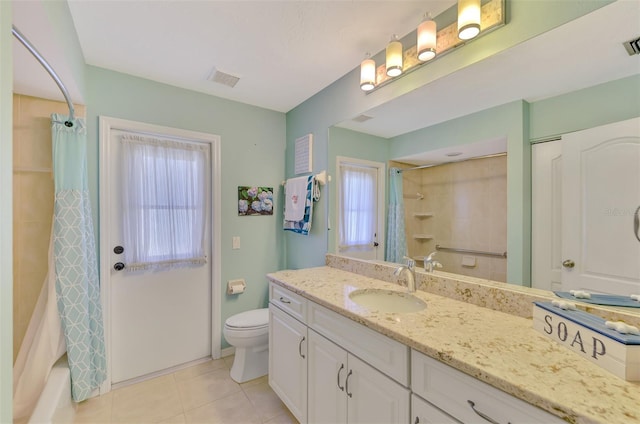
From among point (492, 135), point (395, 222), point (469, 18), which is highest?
point (469, 18)

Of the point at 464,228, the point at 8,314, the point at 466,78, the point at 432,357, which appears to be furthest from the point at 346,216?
the point at 8,314

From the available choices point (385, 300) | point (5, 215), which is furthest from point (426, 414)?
point (5, 215)

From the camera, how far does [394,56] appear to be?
1548mm

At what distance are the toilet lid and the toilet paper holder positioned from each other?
25 centimetres

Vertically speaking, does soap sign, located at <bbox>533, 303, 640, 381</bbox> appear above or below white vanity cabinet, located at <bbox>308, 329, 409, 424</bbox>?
above

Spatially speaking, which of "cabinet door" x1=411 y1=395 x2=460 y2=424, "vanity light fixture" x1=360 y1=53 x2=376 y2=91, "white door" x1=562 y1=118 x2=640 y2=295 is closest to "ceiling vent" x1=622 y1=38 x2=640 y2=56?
"white door" x1=562 y1=118 x2=640 y2=295

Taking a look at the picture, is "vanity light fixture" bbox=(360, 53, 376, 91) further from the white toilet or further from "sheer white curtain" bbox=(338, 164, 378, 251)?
the white toilet

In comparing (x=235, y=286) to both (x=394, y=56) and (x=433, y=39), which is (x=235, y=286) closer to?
(x=394, y=56)

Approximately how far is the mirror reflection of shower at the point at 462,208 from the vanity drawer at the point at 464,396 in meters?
0.62

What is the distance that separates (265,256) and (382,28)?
2.08 metres

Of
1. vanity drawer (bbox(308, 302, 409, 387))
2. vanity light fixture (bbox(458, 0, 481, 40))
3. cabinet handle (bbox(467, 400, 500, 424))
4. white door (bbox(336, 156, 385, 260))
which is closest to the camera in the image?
cabinet handle (bbox(467, 400, 500, 424))

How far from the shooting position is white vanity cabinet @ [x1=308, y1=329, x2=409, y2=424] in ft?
3.32

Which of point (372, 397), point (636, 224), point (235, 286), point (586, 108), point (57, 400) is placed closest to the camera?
point (636, 224)

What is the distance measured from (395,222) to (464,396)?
3.52 ft
